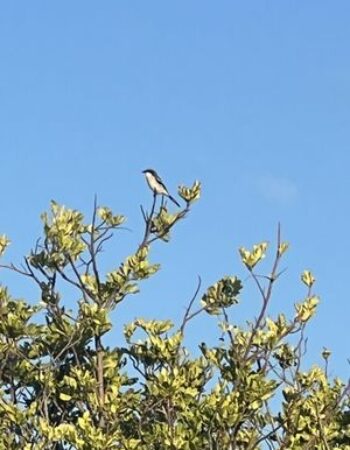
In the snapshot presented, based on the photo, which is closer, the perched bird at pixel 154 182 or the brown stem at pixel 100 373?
the brown stem at pixel 100 373

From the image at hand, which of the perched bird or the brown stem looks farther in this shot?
the perched bird

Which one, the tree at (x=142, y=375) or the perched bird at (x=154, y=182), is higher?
the perched bird at (x=154, y=182)

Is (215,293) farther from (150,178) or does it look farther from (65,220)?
(150,178)

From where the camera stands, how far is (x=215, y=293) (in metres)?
10.3

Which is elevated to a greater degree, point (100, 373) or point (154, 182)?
point (154, 182)

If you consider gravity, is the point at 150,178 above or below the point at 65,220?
above

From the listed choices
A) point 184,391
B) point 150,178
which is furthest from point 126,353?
point 150,178

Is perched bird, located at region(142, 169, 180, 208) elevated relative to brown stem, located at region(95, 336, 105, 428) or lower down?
elevated

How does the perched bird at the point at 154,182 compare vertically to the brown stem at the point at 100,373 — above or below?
above

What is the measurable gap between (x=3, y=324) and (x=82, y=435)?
4.97ft

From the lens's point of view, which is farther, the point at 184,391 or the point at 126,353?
the point at 126,353

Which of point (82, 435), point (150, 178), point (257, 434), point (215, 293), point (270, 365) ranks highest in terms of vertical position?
point (150, 178)

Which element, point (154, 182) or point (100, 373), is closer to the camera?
point (100, 373)

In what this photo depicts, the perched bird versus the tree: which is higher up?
the perched bird
